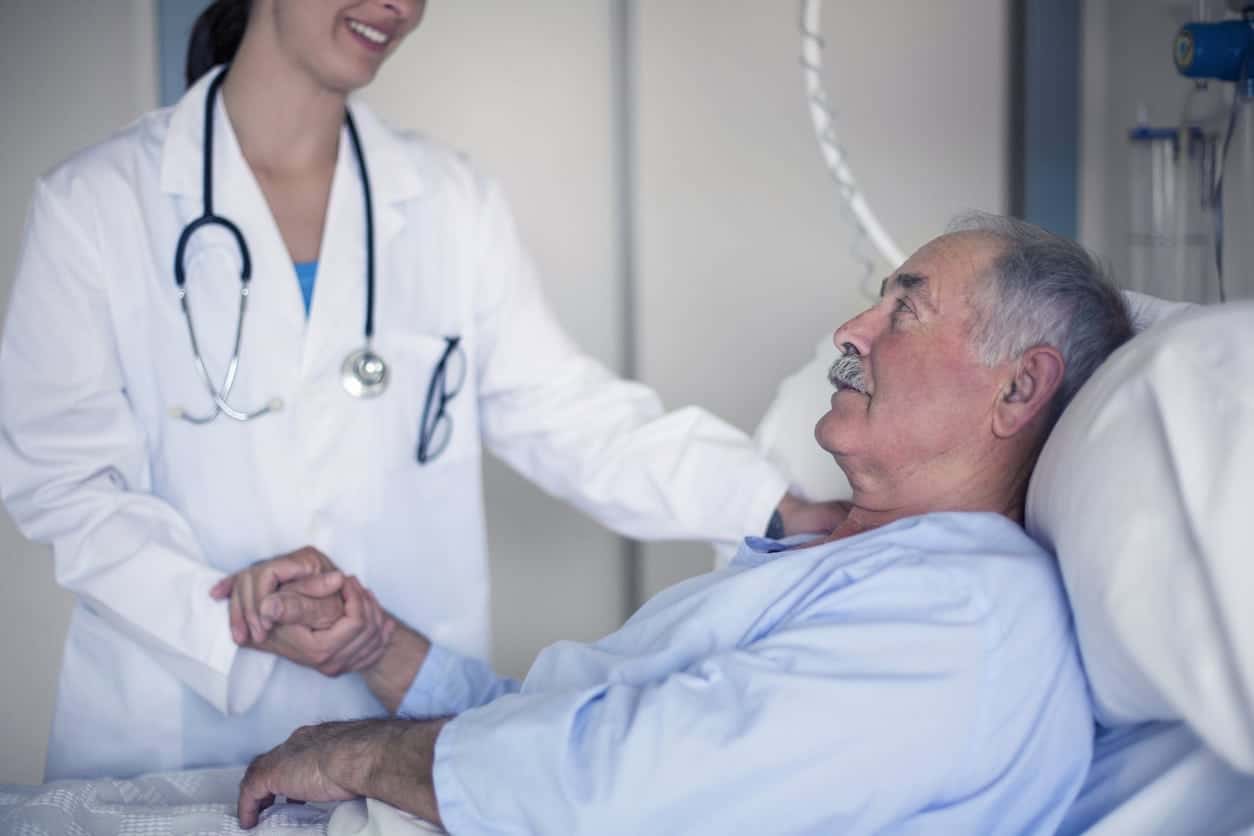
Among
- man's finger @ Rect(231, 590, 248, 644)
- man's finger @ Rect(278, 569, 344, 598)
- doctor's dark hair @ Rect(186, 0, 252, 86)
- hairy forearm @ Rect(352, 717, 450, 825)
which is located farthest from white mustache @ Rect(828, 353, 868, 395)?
doctor's dark hair @ Rect(186, 0, 252, 86)

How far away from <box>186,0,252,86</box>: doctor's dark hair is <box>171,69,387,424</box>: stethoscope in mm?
110

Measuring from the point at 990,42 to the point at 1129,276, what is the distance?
53 centimetres

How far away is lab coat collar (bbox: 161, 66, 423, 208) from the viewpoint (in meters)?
1.60

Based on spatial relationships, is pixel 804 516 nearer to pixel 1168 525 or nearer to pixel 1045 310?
pixel 1045 310

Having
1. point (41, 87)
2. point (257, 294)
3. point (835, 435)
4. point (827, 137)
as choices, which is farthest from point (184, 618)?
point (41, 87)

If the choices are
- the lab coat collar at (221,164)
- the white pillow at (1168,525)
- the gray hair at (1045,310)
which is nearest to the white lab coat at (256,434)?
the lab coat collar at (221,164)

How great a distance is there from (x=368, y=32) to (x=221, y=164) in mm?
251

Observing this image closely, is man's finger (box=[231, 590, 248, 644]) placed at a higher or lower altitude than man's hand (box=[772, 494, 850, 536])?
lower

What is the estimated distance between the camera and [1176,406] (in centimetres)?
88

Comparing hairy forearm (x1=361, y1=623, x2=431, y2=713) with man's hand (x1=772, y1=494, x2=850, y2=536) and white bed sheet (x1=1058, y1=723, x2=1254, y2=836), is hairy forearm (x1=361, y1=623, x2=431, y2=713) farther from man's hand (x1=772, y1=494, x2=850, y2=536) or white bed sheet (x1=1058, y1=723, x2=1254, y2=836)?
white bed sheet (x1=1058, y1=723, x2=1254, y2=836)

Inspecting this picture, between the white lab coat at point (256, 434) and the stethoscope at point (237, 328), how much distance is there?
0.05ft

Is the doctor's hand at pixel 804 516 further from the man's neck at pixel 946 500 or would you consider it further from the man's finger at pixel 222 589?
the man's finger at pixel 222 589

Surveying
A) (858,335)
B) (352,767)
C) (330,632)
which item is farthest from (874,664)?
(330,632)

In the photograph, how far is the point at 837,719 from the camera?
0.95m
